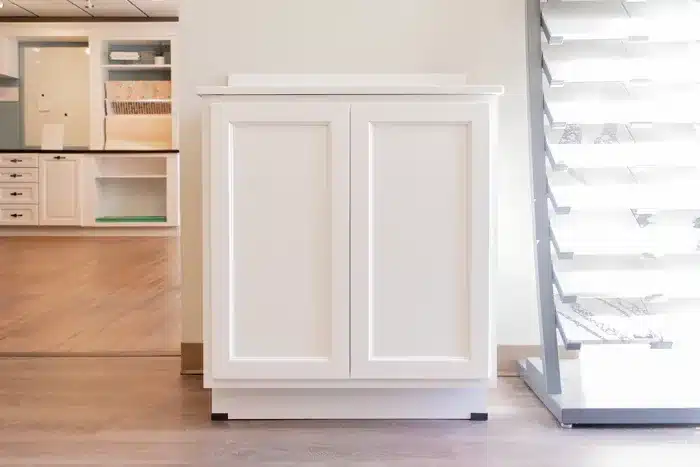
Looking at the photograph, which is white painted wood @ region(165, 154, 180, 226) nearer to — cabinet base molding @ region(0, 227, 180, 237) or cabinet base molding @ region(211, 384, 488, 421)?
cabinet base molding @ region(0, 227, 180, 237)

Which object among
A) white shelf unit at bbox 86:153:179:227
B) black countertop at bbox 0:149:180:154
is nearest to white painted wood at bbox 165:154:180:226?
white shelf unit at bbox 86:153:179:227

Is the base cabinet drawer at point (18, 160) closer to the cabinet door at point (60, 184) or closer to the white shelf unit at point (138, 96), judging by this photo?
the cabinet door at point (60, 184)

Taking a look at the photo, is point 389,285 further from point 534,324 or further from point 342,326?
point 534,324

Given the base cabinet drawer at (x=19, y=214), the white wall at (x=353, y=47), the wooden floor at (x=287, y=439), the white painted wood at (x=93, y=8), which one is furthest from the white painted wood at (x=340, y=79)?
the base cabinet drawer at (x=19, y=214)

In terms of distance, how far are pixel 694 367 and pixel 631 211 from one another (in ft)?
2.35

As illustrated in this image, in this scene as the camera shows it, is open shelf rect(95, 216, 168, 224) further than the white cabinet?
Yes

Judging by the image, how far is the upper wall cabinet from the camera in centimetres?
991

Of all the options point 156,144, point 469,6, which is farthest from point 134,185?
point 469,6

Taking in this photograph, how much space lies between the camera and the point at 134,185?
10.2m

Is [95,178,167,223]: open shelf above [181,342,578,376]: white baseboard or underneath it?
above

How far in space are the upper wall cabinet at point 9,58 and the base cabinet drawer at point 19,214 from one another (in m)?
1.68

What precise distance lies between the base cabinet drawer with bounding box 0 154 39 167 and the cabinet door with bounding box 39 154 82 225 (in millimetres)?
86

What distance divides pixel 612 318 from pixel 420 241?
0.72 metres

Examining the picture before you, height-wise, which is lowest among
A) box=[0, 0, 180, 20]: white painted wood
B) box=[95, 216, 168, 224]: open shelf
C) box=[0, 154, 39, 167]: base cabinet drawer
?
box=[95, 216, 168, 224]: open shelf
